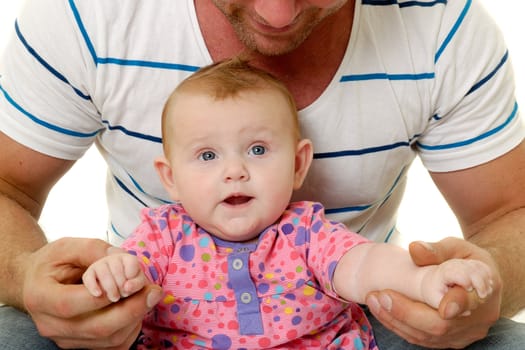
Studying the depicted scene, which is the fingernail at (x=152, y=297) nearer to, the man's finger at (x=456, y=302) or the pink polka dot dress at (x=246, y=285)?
the pink polka dot dress at (x=246, y=285)

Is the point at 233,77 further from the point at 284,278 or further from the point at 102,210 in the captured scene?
the point at 102,210

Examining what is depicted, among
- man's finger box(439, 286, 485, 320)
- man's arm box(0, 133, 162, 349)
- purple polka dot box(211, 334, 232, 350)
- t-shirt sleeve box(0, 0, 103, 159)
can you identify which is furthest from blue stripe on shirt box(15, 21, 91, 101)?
man's finger box(439, 286, 485, 320)

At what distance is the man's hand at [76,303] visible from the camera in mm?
1156

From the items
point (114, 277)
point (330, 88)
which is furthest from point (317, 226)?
point (114, 277)

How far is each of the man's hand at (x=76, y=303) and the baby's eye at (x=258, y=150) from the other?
0.26 meters

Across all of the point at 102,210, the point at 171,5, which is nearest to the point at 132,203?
the point at 171,5

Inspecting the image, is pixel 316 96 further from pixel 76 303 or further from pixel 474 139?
pixel 76 303

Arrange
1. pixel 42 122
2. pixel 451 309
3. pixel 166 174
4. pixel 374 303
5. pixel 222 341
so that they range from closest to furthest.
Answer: pixel 451 309 → pixel 374 303 → pixel 222 341 → pixel 166 174 → pixel 42 122

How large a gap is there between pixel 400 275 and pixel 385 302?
4 cm

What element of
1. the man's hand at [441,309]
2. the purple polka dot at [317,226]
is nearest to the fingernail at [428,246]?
the man's hand at [441,309]

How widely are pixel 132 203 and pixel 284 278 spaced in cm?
42

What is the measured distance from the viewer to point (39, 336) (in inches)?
52.5

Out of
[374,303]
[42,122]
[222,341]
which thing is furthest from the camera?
[42,122]

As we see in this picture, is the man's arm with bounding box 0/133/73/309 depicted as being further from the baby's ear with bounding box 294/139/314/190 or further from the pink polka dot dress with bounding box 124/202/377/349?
the baby's ear with bounding box 294/139/314/190
